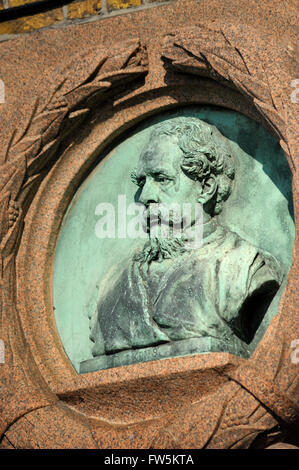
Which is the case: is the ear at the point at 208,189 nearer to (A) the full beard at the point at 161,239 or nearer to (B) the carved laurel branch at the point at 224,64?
(A) the full beard at the point at 161,239

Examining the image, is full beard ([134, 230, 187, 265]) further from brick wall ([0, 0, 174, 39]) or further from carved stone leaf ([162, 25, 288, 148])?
brick wall ([0, 0, 174, 39])

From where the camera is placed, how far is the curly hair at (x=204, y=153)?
6.76 metres

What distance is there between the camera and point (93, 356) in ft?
22.6

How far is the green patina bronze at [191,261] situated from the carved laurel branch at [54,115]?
1.32 feet

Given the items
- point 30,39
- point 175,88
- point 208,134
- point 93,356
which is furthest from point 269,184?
point 30,39

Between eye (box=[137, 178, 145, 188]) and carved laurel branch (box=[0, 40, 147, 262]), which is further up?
carved laurel branch (box=[0, 40, 147, 262])

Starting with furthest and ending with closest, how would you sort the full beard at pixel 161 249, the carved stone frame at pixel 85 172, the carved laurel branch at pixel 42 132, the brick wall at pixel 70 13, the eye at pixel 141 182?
the brick wall at pixel 70 13, the carved laurel branch at pixel 42 132, the eye at pixel 141 182, the full beard at pixel 161 249, the carved stone frame at pixel 85 172

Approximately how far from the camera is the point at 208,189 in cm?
682

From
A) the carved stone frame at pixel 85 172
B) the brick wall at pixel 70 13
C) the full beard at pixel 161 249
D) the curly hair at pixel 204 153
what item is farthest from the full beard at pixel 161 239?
the brick wall at pixel 70 13

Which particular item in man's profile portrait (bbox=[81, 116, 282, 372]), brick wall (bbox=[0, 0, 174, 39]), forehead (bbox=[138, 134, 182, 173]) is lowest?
man's profile portrait (bbox=[81, 116, 282, 372])

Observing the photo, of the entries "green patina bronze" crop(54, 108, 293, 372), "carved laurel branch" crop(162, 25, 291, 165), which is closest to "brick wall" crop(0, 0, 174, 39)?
"carved laurel branch" crop(162, 25, 291, 165)

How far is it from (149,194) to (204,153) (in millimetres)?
419

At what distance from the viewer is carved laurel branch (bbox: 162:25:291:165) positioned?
636 cm

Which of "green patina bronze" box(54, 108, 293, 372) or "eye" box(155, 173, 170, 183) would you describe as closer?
"green patina bronze" box(54, 108, 293, 372)
